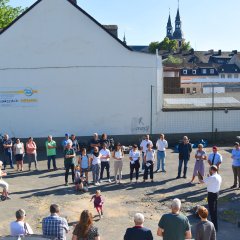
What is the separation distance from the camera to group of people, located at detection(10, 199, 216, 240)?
7.68 m

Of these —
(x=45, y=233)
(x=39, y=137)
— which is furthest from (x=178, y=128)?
(x=45, y=233)

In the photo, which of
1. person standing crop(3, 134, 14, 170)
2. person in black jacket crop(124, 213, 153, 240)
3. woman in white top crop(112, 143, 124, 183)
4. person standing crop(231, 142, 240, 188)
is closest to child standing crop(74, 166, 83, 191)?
woman in white top crop(112, 143, 124, 183)

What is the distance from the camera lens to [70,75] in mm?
24062

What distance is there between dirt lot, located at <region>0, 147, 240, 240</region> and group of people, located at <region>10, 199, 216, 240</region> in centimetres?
274

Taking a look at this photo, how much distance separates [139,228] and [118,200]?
22.0 feet

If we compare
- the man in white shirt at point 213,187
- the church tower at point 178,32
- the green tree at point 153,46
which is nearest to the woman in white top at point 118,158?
the man in white shirt at point 213,187

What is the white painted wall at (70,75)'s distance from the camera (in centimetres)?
2381

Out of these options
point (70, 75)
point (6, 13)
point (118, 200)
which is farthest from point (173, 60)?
point (118, 200)

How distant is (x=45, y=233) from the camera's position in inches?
335

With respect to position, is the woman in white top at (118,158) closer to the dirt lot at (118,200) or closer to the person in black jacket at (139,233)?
the dirt lot at (118,200)

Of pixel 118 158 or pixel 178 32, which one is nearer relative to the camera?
pixel 118 158

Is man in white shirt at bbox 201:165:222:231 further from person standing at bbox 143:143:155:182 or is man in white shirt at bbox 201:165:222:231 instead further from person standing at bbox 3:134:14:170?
person standing at bbox 3:134:14:170

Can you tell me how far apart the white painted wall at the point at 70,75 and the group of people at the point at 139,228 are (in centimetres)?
1562

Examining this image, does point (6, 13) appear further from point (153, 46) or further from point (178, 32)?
point (178, 32)
